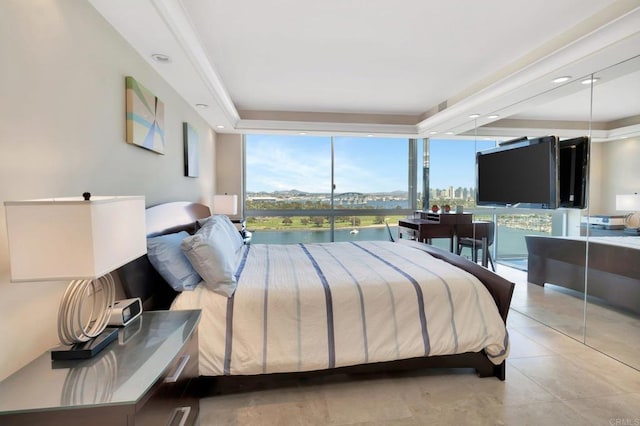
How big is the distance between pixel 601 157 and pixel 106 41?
11.9 feet

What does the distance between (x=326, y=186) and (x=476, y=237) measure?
2628 mm

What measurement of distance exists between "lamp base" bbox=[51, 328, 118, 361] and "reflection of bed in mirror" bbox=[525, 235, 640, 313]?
3.49 metres

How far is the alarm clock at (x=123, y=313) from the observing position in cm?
144

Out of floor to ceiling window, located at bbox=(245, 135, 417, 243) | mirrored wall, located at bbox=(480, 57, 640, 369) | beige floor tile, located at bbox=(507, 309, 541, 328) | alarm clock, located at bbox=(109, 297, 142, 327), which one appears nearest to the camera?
alarm clock, located at bbox=(109, 297, 142, 327)

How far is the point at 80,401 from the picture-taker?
0.95 metres

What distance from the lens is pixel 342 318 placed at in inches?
76.6

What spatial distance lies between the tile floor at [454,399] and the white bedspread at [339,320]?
8.7 inches

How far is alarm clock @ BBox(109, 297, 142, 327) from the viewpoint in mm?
1444

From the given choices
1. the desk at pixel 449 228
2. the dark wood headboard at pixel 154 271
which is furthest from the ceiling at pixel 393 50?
the desk at pixel 449 228

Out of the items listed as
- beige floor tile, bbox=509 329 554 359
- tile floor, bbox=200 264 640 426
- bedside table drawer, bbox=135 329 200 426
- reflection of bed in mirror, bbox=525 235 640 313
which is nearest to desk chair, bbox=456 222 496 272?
reflection of bed in mirror, bbox=525 235 640 313

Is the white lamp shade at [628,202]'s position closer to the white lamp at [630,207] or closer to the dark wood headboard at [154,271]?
the white lamp at [630,207]

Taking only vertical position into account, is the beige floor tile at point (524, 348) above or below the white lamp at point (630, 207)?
below

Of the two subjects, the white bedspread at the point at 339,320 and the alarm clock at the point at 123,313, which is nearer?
the alarm clock at the point at 123,313

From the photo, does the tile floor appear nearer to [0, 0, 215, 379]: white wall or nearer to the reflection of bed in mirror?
the reflection of bed in mirror
